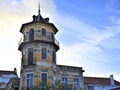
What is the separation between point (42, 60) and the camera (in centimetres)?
4678

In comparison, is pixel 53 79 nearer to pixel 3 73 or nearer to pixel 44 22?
pixel 44 22

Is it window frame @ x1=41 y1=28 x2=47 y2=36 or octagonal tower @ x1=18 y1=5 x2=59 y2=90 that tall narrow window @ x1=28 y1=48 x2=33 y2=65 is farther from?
window frame @ x1=41 y1=28 x2=47 y2=36

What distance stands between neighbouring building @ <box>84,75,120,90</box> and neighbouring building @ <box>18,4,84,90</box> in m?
5.22

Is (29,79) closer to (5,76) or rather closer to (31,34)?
(31,34)

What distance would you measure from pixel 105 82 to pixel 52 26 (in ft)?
62.4

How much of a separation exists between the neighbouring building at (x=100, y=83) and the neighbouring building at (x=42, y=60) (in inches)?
206

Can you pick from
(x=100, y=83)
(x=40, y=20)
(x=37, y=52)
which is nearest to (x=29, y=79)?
(x=37, y=52)

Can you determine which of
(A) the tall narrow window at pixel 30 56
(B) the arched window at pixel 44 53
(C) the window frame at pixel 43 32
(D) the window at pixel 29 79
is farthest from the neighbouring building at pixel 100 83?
(C) the window frame at pixel 43 32

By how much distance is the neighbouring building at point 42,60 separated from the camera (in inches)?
1813

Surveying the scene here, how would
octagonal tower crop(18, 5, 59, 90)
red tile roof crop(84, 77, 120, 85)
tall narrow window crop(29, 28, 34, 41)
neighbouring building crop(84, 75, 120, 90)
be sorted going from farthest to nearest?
red tile roof crop(84, 77, 120, 85) → neighbouring building crop(84, 75, 120, 90) → tall narrow window crop(29, 28, 34, 41) → octagonal tower crop(18, 5, 59, 90)

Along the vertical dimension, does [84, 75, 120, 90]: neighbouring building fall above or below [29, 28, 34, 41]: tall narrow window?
below

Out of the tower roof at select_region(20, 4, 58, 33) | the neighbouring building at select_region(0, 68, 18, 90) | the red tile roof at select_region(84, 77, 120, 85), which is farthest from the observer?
the neighbouring building at select_region(0, 68, 18, 90)

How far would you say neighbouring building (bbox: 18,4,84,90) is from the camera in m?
46.1

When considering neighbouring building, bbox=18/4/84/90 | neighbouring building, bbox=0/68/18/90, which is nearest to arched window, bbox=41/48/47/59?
neighbouring building, bbox=18/4/84/90
